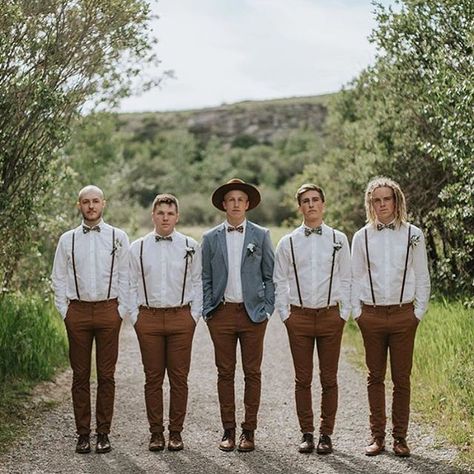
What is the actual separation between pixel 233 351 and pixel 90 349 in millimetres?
1204

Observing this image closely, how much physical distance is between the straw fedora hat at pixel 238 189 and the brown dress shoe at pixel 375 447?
2.20 m

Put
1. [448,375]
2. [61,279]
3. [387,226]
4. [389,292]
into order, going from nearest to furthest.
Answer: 1. [389,292]
2. [387,226]
3. [61,279]
4. [448,375]

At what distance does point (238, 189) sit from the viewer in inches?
276

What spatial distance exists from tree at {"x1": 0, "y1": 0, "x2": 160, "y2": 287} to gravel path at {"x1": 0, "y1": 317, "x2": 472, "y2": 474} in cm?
238

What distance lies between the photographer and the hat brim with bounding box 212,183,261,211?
22.9 ft

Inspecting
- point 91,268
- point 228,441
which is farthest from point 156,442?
point 91,268

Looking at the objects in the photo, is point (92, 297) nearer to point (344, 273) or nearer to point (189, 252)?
point (189, 252)

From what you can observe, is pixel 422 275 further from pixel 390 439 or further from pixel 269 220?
pixel 269 220

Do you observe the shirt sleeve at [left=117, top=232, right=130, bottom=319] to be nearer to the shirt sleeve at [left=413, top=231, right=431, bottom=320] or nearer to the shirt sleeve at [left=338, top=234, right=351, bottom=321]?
the shirt sleeve at [left=338, top=234, right=351, bottom=321]

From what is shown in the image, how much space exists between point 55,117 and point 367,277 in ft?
13.8

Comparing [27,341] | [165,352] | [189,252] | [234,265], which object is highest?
[189,252]

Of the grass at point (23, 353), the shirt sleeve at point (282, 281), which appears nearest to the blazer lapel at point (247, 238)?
the shirt sleeve at point (282, 281)

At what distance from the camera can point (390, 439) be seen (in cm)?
730

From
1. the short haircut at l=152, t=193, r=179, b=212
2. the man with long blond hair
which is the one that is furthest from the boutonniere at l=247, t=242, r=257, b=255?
the man with long blond hair
